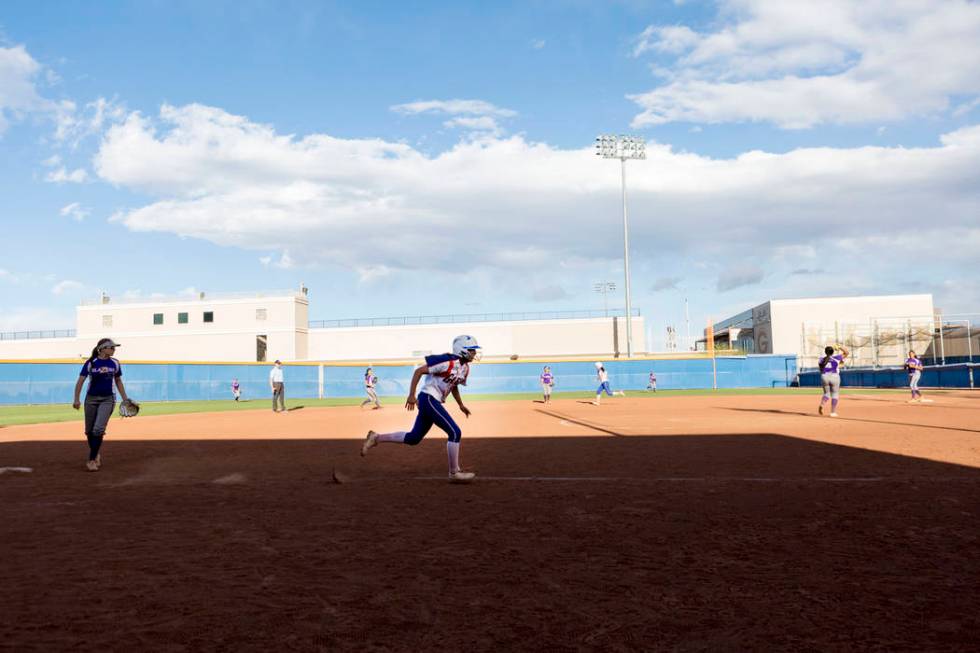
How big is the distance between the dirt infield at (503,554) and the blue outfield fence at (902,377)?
34434 mm

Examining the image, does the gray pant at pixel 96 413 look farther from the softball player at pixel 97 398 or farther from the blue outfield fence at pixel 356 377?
the blue outfield fence at pixel 356 377

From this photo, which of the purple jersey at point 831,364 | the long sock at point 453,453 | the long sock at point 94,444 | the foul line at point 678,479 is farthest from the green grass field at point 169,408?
the foul line at point 678,479

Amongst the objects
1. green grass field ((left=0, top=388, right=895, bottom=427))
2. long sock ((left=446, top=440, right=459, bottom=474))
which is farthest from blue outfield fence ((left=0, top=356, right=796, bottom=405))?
long sock ((left=446, top=440, right=459, bottom=474))

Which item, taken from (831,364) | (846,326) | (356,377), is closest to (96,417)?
(831,364)

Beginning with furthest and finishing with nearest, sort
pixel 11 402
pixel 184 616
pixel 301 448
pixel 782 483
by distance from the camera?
pixel 11 402 < pixel 301 448 < pixel 782 483 < pixel 184 616

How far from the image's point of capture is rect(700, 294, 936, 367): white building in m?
56.3

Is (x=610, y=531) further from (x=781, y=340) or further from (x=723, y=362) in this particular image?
(x=781, y=340)

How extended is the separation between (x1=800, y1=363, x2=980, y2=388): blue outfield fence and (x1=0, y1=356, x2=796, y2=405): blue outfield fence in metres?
3.62

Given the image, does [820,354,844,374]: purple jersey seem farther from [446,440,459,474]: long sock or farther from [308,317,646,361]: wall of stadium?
[308,317,646,361]: wall of stadium

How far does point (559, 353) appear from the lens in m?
74.5

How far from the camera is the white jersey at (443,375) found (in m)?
9.26

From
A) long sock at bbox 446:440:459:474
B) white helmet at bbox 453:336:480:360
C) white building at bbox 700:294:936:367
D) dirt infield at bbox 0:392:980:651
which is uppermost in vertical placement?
white building at bbox 700:294:936:367

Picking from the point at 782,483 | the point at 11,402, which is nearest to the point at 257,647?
the point at 782,483

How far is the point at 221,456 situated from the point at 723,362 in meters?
45.0
